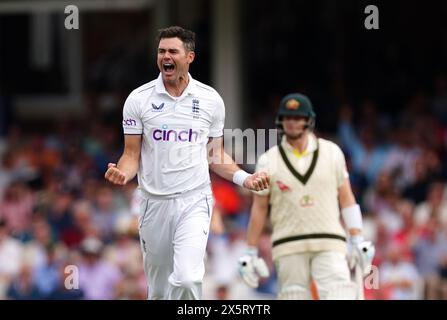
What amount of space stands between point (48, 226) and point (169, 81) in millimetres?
7699

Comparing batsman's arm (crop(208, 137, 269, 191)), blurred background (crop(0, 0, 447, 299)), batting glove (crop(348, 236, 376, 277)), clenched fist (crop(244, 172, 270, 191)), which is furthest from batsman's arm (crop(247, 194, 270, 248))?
blurred background (crop(0, 0, 447, 299))

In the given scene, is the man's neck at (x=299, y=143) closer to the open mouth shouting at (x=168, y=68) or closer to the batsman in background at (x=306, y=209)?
the batsman in background at (x=306, y=209)

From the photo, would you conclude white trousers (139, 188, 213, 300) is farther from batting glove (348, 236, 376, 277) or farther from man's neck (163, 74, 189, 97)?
batting glove (348, 236, 376, 277)

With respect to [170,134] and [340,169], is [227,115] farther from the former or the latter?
[170,134]

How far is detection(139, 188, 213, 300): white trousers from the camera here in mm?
10750

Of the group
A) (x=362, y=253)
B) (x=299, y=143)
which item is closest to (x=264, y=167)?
(x=299, y=143)

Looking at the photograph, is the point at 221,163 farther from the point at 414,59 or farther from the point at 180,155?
the point at 414,59

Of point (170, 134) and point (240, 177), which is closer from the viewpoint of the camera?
point (170, 134)

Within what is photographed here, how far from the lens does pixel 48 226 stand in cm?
1811

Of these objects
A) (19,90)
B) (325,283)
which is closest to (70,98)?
(19,90)

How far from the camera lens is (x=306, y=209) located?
12047mm

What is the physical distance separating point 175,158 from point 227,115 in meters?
10.1

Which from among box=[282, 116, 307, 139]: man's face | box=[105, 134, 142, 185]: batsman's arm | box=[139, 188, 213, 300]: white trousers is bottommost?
box=[139, 188, 213, 300]: white trousers

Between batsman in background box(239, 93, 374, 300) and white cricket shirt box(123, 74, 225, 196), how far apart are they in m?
1.26
